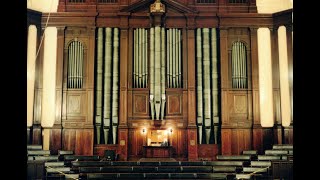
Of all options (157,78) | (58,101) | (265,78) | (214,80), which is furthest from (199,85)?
(58,101)

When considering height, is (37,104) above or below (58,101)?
below

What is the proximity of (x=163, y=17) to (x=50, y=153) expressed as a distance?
626 cm

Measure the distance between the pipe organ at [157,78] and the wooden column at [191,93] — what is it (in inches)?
1.4

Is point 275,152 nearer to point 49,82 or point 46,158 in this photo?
point 46,158

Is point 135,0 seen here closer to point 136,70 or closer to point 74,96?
point 136,70

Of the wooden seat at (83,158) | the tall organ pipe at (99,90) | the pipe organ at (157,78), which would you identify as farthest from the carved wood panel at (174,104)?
the wooden seat at (83,158)

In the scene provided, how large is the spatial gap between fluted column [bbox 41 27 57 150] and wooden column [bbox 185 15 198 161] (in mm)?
4812

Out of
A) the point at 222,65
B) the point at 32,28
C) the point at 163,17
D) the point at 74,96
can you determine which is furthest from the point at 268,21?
the point at 32,28

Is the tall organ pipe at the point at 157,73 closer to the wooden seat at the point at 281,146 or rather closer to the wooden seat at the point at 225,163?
the wooden seat at the point at 225,163

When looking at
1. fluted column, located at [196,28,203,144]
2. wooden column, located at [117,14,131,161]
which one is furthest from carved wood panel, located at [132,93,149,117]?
fluted column, located at [196,28,203,144]

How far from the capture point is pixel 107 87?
48.8 ft

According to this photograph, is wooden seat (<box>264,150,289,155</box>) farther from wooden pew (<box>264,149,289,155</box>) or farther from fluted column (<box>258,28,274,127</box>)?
fluted column (<box>258,28,274,127</box>)

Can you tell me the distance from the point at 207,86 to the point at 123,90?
3.01 metres

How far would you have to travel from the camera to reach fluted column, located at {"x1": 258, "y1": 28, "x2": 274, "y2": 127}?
48.8 feet
